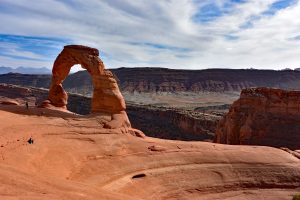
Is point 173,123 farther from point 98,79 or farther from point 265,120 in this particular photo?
point 98,79

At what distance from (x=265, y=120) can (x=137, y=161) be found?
21.8 metres

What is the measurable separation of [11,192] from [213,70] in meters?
153

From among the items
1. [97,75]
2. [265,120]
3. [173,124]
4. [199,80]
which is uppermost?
[199,80]

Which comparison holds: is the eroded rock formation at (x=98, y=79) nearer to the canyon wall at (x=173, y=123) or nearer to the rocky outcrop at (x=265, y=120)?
the rocky outcrop at (x=265, y=120)

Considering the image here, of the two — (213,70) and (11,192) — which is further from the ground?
(213,70)

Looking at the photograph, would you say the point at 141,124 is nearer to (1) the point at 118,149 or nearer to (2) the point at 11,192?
(1) the point at 118,149

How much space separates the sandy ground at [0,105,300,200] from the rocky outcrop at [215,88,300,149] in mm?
10685

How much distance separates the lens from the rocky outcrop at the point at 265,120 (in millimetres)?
40188

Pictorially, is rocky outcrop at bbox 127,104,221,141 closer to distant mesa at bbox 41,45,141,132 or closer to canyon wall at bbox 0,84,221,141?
canyon wall at bbox 0,84,221,141

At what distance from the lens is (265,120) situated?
41.5 m

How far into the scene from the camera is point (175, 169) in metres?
24.9

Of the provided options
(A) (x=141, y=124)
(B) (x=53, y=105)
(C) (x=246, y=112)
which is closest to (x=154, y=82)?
(A) (x=141, y=124)

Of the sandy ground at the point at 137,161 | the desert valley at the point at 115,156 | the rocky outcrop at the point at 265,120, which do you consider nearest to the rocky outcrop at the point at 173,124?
the rocky outcrop at the point at 265,120

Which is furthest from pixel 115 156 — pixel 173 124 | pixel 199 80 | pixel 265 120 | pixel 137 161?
pixel 199 80
